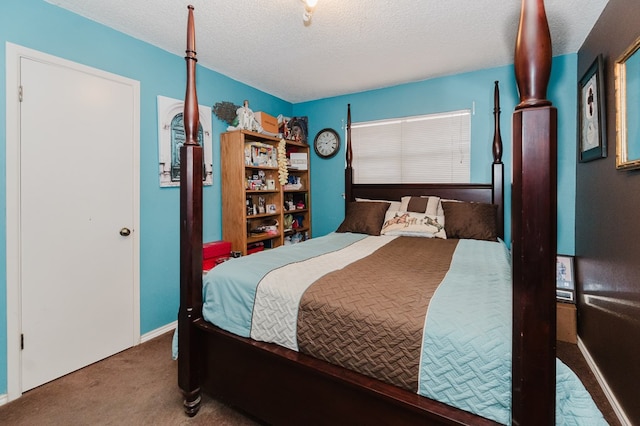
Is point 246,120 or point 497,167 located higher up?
point 246,120

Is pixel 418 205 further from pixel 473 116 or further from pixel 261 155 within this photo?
pixel 261 155

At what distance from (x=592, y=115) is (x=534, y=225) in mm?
2010

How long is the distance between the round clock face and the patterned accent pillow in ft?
4.46

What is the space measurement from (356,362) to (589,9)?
2637 mm

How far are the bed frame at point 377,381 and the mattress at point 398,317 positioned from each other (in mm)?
52

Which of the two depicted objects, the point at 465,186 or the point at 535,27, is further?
the point at 465,186

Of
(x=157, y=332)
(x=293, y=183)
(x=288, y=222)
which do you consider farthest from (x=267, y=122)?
(x=157, y=332)

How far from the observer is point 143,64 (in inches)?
97.0

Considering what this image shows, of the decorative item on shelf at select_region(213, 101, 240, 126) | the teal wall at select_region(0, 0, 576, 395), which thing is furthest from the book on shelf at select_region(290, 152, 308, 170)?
the decorative item on shelf at select_region(213, 101, 240, 126)

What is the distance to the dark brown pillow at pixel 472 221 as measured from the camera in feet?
8.79

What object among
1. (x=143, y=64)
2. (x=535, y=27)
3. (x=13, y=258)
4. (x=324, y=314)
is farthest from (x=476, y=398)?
(x=143, y=64)

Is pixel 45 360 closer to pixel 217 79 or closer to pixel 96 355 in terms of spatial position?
pixel 96 355

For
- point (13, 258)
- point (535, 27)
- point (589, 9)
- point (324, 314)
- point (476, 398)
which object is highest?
point (589, 9)

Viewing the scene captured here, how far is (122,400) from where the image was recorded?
5.88 feet
